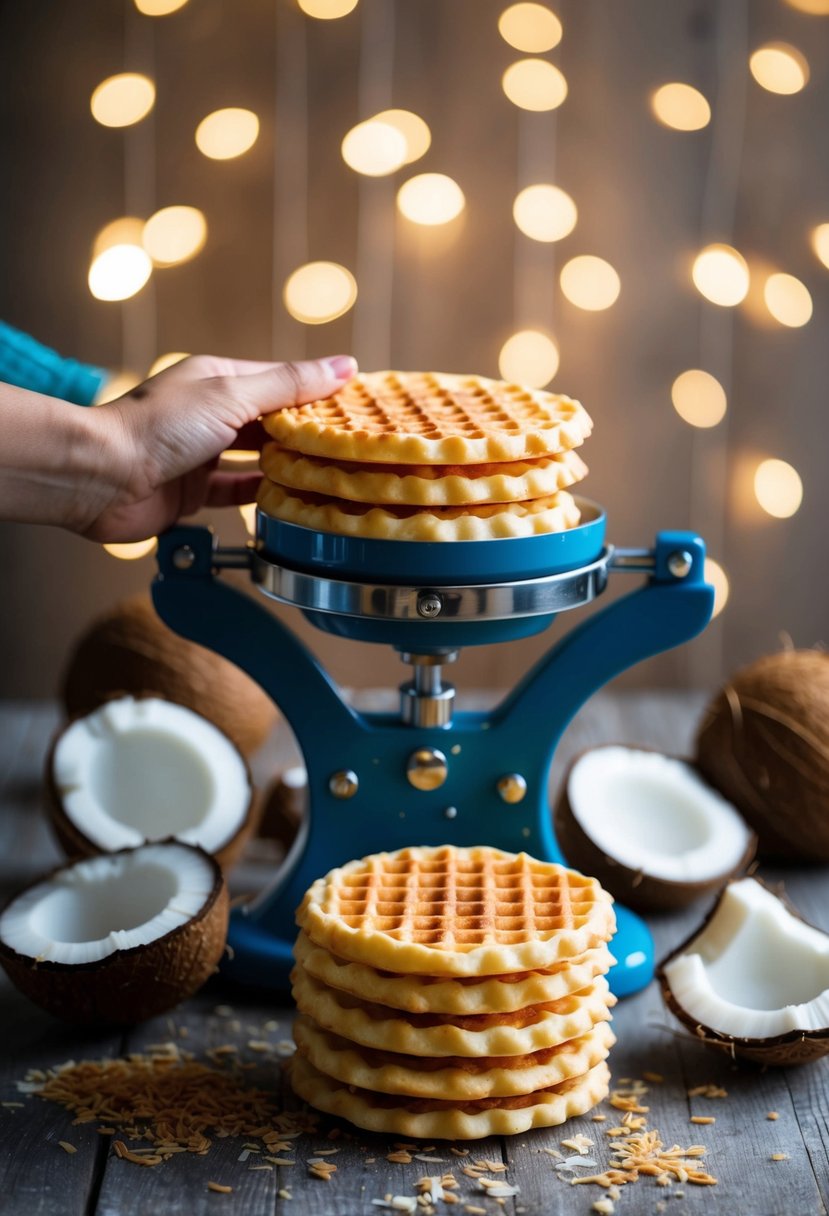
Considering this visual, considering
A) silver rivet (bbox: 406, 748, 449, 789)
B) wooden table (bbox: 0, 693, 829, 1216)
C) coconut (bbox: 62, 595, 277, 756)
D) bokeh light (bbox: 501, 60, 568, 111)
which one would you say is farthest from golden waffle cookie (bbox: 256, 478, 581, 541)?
bokeh light (bbox: 501, 60, 568, 111)

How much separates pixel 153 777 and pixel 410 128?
1.19 metres

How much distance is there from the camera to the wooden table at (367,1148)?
1162 mm

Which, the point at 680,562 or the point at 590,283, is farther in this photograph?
the point at 590,283

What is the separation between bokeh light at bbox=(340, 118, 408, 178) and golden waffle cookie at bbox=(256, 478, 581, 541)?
1121 millimetres

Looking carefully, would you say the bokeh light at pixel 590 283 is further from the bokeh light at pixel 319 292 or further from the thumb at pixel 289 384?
the thumb at pixel 289 384

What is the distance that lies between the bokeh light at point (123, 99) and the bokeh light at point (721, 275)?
3.09 ft

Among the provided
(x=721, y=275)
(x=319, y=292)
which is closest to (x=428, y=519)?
(x=319, y=292)

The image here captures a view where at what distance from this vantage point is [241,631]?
1.51 metres

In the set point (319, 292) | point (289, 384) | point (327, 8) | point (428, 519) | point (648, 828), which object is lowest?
point (648, 828)

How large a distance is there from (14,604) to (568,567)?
1.34 metres

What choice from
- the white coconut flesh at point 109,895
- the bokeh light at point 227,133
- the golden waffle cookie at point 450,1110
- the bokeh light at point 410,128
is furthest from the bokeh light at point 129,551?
the golden waffle cookie at point 450,1110

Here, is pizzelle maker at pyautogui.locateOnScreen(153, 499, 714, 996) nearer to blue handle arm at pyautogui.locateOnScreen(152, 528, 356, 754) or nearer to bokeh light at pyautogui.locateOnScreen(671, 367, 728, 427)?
blue handle arm at pyautogui.locateOnScreen(152, 528, 356, 754)

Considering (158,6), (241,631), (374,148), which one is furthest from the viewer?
(374,148)

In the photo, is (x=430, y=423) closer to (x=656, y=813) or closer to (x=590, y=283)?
(x=656, y=813)
